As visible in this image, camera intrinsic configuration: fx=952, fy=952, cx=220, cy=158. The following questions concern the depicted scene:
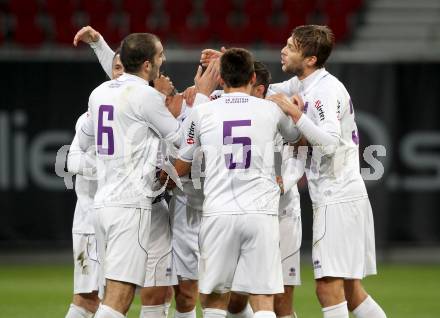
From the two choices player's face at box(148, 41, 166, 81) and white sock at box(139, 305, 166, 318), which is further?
white sock at box(139, 305, 166, 318)

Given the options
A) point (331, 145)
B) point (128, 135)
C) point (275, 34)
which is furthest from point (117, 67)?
point (275, 34)

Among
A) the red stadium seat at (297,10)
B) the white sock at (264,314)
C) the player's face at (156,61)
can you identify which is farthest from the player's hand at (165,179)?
the red stadium seat at (297,10)

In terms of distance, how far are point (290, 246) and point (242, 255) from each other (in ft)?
3.32

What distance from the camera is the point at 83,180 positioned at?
7617 millimetres

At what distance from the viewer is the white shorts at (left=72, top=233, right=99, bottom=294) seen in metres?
7.41

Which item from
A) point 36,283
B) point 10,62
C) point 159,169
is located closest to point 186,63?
point 10,62

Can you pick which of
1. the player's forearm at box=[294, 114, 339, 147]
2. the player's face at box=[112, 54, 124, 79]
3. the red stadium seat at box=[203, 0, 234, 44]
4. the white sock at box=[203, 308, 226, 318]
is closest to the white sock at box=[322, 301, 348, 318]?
the white sock at box=[203, 308, 226, 318]

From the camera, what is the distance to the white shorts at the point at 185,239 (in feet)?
24.2

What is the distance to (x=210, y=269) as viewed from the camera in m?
6.29

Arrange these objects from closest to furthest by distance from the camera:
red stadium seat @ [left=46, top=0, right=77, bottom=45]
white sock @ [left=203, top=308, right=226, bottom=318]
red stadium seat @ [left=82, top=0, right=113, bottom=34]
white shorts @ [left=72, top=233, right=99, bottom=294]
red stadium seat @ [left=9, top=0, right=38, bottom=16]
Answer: white sock @ [left=203, top=308, right=226, bottom=318] → white shorts @ [left=72, top=233, right=99, bottom=294] → red stadium seat @ [left=46, top=0, right=77, bottom=45] → red stadium seat @ [left=9, top=0, right=38, bottom=16] → red stadium seat @ [left=82, top=0, right=113, bottom=34]

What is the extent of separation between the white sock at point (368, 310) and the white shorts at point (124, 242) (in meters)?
1.63

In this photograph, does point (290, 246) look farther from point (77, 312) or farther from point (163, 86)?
point (77, 312)

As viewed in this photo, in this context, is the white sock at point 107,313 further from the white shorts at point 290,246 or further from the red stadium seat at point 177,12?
the red stadium seat at point 177,12

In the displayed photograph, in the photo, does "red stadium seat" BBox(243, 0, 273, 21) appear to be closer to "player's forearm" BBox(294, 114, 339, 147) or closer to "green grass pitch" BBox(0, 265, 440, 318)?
"green grass pitch" BBox(0, 265, 440, 318)
